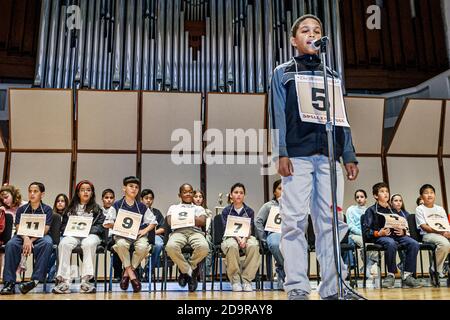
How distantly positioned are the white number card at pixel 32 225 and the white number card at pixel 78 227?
9.6 inches

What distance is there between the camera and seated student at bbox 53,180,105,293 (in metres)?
4.18

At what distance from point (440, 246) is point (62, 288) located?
3.78m

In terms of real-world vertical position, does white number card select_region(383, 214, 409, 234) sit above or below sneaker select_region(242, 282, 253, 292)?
above

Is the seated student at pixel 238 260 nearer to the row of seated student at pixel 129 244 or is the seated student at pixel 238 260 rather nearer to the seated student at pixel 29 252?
the row of seated student at pixel 129 244

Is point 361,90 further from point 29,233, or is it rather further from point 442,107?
point 29,233

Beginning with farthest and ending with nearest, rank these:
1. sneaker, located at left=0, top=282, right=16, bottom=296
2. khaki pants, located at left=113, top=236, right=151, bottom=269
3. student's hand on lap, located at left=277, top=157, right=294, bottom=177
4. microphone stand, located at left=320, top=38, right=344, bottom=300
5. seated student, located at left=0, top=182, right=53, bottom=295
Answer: khaki pants, located at left=113, top=236, right=151, bottom=269 < seated student, located at left=0, top=182, right=53, bottom=295 < sneaker, located at left=0, top=282, right=16, bottom=296 < student's hand on lap, located at left=277, top=157, right=294, bottom=177 < microphone stand, located at left=320, top=38, right=344, bottom=300

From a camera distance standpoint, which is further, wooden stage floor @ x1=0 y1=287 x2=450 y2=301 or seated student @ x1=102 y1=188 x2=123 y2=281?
seated student @ x1=102 y1=188 x2=123 y2=281

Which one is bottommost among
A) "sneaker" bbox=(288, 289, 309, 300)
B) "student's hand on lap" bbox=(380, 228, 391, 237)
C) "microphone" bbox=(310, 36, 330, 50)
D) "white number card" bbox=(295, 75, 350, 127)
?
"sneaker" bbox=(288, 289, 309, 300)

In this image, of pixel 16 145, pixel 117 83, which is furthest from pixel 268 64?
pixel 16 145

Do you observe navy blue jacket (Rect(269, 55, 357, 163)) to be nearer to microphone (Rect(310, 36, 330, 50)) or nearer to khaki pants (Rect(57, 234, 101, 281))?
microphone (Rect(310, 36, 330, 50))

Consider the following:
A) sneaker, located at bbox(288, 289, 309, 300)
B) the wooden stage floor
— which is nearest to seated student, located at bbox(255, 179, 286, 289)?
the wooden stage floor

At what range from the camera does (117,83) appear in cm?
778

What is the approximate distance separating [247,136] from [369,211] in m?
2.16

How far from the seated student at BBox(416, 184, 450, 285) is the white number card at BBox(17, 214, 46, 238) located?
12.8 feet
